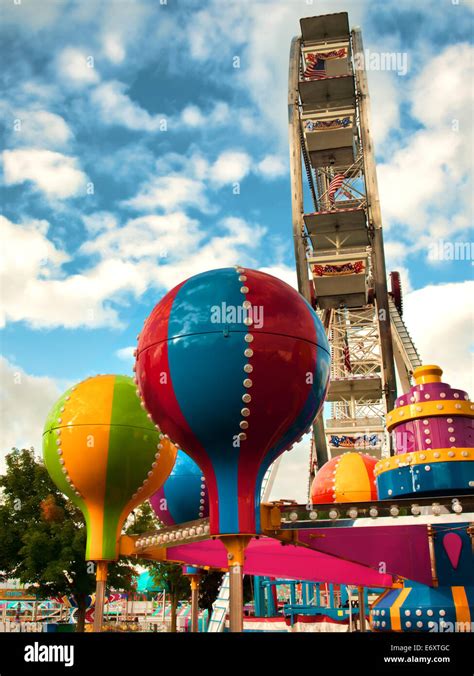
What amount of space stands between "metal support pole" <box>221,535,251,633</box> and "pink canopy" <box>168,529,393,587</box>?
113 inches

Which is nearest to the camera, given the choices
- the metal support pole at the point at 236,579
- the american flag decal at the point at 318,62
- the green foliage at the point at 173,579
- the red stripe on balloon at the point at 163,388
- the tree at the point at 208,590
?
the metal support pole at the point at 236,579

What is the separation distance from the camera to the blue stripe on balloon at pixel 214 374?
6.27m

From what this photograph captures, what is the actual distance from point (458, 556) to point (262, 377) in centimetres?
291

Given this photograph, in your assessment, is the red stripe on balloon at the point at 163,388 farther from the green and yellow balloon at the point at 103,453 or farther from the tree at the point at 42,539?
the tree at the point at 42,539

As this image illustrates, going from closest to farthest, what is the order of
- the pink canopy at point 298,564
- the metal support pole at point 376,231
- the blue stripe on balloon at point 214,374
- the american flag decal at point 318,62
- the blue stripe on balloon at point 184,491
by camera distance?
the blue stripe on balloon at point 214,374 < the pink canopy at point 298,564 < the blue stripe on balloon at point 184,491 < the metal support pole at point 376,231 < the american flag decal at point 318,62

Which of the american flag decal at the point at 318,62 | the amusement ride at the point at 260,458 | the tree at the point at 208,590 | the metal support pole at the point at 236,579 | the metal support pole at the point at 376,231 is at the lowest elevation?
the tree at the point at 208,590

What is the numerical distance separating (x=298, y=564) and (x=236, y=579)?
3.70 metres

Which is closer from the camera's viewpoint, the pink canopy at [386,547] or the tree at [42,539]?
the pink canopy at [386,547]

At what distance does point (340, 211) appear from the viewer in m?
24.6

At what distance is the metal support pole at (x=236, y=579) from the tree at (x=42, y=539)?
13879mm

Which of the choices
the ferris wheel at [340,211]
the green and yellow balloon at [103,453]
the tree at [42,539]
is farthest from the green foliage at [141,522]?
the green and yellow balloon at [103,453]

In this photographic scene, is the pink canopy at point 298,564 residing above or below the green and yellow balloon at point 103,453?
below

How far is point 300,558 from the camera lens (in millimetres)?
9586

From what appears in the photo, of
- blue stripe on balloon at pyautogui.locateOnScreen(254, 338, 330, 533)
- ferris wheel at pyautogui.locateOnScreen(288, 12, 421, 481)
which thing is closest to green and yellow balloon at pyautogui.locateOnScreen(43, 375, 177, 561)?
blue stripe on balloon at pyautogui.locateOnScreen(254, 338, 330, 533)
